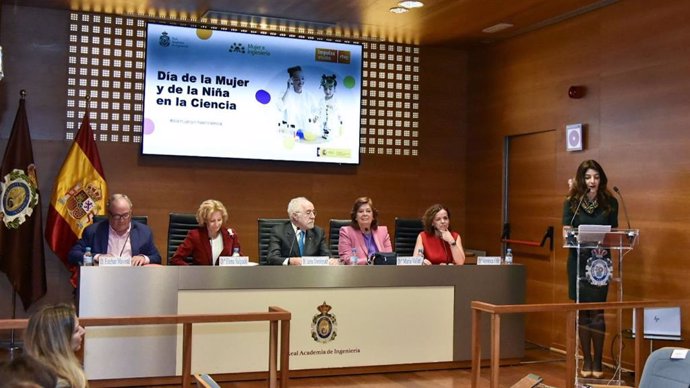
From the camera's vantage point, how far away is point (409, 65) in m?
8.30

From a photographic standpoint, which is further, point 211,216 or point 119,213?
point 211,216

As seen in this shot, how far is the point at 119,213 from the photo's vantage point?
553cm

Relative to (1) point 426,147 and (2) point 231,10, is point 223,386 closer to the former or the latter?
(2) point 231,10

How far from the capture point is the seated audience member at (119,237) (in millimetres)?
5547

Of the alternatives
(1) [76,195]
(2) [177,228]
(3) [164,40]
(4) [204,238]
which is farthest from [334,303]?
(3) [164,40]

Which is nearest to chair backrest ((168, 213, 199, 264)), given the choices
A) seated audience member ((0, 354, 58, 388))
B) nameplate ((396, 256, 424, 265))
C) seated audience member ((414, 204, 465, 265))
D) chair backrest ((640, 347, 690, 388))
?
nameplate ((396, 256, 424, 265))

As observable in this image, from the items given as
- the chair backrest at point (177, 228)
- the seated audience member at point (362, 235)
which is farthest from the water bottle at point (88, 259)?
the seated audience member at point (362, 235)

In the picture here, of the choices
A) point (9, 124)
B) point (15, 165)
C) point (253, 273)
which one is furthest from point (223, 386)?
point (9, 124)

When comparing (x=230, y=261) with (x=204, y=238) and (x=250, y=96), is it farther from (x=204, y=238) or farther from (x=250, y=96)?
(x=250, y=96)

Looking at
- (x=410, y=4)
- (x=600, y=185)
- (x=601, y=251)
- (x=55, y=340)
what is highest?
(x=410, y=4)

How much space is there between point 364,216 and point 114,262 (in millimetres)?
1918

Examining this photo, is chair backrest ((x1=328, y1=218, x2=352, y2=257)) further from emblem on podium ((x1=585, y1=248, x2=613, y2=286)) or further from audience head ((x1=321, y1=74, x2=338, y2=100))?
emblem on podium ((x1=585, y1=248, x2=613, y2=286))

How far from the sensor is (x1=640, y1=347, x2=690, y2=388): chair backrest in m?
3.31

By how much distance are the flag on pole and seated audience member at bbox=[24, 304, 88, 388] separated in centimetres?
412
